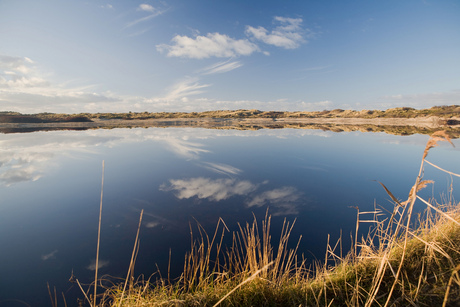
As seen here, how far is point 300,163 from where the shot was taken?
35.1 feet

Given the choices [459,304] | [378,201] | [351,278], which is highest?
[459,304]

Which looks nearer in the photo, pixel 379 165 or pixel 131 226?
pixel 131 226

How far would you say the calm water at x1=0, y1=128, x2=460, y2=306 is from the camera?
387 centimetres

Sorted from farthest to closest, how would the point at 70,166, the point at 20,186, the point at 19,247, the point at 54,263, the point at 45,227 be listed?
the point at 70,166, the point at 20,186, the point at 45,227, the point at 19,247, the point at 54,263

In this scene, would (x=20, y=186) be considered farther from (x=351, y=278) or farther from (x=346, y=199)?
(x=346, y=199)

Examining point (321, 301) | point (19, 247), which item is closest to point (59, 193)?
point (19, 247)

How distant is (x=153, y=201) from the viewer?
625 cm

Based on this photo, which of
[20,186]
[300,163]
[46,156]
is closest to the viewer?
[20,186]

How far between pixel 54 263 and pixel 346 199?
7554 millimetres

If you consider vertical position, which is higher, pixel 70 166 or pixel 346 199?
pixel 70 166

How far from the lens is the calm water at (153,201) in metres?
3.87

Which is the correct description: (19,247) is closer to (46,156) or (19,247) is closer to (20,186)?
(20,186)

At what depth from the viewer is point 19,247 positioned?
420 centimetres

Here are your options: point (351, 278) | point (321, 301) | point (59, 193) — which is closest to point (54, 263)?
point (59, 193)
